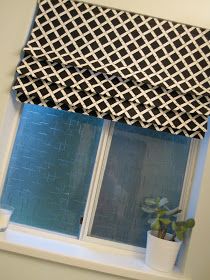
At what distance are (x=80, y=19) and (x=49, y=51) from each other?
252 millimetres

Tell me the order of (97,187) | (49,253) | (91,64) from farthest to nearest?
(97,187) → (91,64) → (49,253)

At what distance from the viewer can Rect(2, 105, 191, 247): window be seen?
5.66 ft

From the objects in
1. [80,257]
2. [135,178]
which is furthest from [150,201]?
[80,257]

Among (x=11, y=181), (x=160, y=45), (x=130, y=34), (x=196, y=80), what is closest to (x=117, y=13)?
(x=130, y=34)

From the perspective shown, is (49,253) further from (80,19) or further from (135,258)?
(80,19)

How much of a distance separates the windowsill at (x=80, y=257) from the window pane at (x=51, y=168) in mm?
149

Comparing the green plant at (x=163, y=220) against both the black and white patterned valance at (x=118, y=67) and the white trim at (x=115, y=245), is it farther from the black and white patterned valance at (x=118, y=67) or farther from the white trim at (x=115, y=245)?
the black and white patterned valance at (x=118, y=67)

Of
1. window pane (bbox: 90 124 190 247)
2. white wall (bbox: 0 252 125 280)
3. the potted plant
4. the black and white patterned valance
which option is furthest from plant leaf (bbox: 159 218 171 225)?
the black and white patterned valance

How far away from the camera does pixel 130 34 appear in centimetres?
162

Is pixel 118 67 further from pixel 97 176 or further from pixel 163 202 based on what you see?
pixel 163 202

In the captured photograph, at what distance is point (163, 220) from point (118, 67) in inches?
32.7

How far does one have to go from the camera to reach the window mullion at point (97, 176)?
1712 mm

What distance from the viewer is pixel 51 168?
5.76 ft

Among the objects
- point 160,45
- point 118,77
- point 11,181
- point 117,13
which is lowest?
point 11,181
